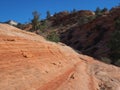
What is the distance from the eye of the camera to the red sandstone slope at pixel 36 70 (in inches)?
623

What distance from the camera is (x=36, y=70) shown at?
18.2 meters

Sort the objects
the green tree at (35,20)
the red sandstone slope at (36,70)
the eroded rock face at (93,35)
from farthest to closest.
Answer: the green tree at (35,20) → the eroded rock face at (93,35) → the red sandstone slope at (36,70)

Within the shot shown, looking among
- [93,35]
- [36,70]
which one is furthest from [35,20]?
[36,70]

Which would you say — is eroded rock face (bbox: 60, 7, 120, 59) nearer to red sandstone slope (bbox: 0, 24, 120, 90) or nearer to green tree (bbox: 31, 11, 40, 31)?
green tree (bbox: 31, 11, 40, 31)

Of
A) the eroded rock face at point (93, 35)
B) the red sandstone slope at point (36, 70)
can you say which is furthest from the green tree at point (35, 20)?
the red sandstone slope at point (36, 70)

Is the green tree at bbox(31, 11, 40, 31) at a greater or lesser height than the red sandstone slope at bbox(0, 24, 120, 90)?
greater

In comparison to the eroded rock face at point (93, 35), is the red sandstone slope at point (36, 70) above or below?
below

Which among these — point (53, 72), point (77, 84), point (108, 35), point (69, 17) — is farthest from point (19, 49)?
point (69, 17)

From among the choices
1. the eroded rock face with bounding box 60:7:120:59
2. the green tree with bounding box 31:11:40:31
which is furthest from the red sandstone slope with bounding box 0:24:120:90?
the green tree with bounding box 31:11:40:31

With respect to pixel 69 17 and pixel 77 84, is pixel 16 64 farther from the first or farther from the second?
pixel 69 17

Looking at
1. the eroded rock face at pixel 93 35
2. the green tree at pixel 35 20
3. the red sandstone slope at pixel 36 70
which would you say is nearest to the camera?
the red sandstone slope at pixel 36 70

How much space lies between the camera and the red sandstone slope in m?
15.8

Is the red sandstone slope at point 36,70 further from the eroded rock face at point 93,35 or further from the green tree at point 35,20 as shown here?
the green tree at point 35,20

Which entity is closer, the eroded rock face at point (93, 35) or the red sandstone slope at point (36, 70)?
the red sandstone slope at point (36, 70)
